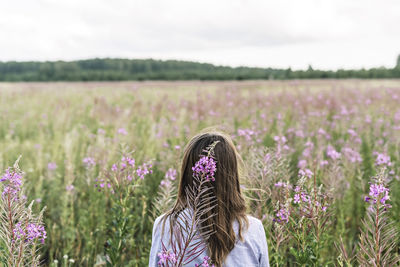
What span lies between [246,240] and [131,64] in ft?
225

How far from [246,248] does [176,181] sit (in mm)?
1447

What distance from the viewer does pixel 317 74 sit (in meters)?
41.9

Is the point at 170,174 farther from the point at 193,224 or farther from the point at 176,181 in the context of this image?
the point at 193,224

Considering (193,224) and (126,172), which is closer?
(193,224)

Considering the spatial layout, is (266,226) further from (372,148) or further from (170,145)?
(372,148)

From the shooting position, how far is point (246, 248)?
159 centimetres

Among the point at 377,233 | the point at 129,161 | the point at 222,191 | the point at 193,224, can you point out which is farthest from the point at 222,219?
the point at 129,161

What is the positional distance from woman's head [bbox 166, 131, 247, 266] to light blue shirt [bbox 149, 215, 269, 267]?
0.04 metres

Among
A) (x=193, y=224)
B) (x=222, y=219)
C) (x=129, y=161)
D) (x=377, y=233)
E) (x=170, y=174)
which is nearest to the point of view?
(x=193, y=224)

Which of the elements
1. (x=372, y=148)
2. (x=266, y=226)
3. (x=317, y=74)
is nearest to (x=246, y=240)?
(x=266, y=226)

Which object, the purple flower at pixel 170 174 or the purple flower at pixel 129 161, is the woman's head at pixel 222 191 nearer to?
the purple flower at pixel 129 161

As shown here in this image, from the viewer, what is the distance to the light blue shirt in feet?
5.16

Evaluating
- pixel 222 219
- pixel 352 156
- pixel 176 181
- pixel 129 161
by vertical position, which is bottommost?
pixel 176 181

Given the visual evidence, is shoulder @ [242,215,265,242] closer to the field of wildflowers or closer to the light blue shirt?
the light blue shirt
